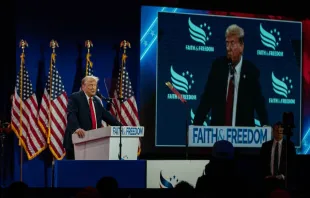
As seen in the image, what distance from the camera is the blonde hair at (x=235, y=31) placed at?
38.5 feet

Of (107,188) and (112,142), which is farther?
(112,142)

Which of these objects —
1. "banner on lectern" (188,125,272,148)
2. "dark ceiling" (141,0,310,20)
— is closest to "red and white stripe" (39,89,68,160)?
"banner on lectern" (188,125,272,148)

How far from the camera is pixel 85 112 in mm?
10211

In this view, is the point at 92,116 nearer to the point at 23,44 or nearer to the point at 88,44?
the point at 88,44

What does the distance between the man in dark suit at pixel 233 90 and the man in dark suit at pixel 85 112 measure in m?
2.02

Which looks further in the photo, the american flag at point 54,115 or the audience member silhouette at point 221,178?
the american flag at point 54,115

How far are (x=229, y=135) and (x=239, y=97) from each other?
0.73 metres

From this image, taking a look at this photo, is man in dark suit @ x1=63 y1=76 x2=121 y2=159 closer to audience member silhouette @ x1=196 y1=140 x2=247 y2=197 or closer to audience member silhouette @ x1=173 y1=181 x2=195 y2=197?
audience member silhouette @ x1=196 y1=140 x2=247 y2=197

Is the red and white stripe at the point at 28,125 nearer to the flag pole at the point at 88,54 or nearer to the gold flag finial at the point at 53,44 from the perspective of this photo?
the gold flag finial at the point at 53,44

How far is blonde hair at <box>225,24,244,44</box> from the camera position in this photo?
38.5 ft

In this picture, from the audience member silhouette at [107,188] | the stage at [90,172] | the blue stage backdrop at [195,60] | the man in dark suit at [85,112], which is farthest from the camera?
the blue stage backdrop at [195,60]

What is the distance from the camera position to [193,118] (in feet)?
37.7

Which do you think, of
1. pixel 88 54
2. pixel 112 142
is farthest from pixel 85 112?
pixel 112 142

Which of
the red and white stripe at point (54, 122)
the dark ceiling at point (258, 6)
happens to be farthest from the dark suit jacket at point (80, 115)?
the dark ceiling at point (258, 6)
